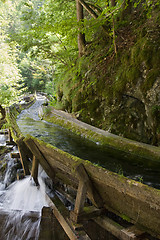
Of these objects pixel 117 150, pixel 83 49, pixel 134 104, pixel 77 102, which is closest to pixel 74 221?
pixel 117 150

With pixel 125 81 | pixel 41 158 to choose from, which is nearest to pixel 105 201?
pixel 41 158

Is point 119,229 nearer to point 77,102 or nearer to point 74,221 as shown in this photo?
point 74,221

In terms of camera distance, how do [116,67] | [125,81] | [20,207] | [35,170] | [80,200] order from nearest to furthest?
[80,200] → [20,207] → [35,170] → [125,81] → [116,67]

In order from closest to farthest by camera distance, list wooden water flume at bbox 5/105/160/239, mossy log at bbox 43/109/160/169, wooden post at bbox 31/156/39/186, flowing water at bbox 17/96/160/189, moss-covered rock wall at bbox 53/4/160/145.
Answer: wooden water flume at bbox 5/105/160/239, flowing water at bbox 17/96/160/189, wooden post at bbox 31/156/39/186, mossy log at bbox 43/109/160/169, moss-covered rock wall at bbox 53/4/160/145

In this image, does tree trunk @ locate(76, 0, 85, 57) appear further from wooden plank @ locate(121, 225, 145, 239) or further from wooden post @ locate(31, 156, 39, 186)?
wooden plank @ locate(121, 225, 145, 239)

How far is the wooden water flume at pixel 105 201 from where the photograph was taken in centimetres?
267

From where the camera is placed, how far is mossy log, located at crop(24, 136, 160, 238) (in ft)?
8.42

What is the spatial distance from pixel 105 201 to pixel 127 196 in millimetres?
748

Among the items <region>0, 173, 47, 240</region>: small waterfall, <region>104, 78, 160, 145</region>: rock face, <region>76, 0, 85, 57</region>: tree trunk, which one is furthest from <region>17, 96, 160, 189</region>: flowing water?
<region>76, 0, 85, 57</region>: tree trunk

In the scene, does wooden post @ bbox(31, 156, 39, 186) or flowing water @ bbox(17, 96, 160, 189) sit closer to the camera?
flowing water @ bbox(17, 96, 160, 189)

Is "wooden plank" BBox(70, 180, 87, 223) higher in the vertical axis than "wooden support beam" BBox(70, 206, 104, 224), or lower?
higher

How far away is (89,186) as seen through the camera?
346 cm

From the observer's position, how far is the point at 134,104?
7.04 meters

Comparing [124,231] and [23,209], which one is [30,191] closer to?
[23,209]
